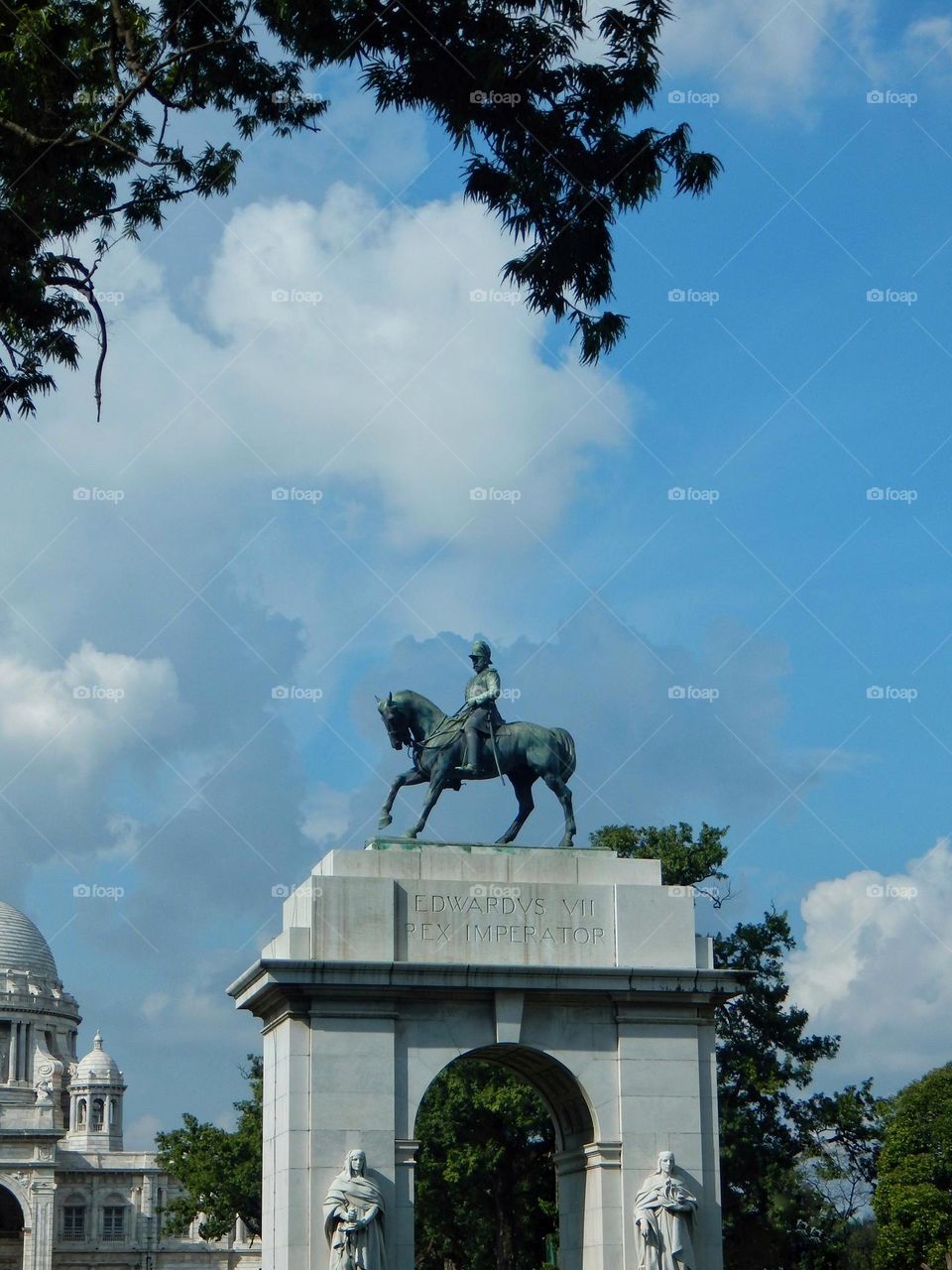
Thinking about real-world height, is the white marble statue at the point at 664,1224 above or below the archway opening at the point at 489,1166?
below

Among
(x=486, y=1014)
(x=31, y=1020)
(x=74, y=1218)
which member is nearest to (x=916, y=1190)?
(x=486, y=1014)

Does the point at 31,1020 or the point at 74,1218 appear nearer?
the point at 74,1218

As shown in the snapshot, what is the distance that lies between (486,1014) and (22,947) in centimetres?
12479

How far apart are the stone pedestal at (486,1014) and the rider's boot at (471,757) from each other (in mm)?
1241

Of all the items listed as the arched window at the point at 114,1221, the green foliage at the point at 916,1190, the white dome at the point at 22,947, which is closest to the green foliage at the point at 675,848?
the green foliage at the point at 916,1190

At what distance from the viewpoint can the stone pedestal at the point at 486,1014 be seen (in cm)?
3014

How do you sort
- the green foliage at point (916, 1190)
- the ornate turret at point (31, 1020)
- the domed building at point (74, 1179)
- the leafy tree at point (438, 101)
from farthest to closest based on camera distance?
the ornate turret at point (31, 1020) < the domed building at point (74, 1179) < the green foliage at point (916, 1190) < the leafy tree at point (438, 101)

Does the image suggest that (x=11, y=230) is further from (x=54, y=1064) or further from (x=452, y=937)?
(x=54, y=1064)

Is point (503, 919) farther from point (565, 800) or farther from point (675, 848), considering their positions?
point (675, 848)

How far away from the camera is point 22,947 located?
150m

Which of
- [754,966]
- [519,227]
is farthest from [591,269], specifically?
[754,966]

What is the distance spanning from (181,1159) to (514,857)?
53.1 meters

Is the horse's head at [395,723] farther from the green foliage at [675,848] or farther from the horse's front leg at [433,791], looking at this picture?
the green foliage at [675,848]

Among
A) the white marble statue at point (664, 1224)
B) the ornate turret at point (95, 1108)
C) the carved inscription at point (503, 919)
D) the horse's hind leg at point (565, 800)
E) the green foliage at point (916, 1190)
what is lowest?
the white marble statue at point (664, 1224)
